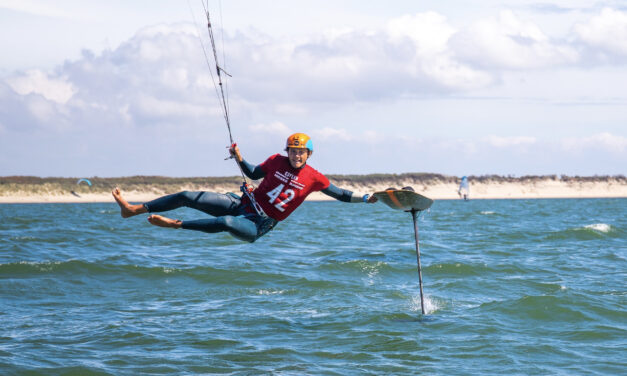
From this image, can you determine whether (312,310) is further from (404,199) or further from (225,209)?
(225,209)

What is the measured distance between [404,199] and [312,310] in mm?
3359

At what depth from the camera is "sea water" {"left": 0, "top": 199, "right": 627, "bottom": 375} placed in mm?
10227

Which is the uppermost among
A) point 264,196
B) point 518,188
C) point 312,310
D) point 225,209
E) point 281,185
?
point 518,188

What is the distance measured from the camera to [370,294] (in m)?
15.6

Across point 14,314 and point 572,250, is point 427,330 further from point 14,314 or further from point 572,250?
point 572,250

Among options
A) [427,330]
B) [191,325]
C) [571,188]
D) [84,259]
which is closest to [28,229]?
[84,259]

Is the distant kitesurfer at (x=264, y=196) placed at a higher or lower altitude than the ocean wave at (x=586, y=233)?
higher

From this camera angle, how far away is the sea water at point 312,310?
10.2m

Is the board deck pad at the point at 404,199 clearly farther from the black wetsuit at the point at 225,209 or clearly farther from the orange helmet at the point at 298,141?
the orange helmet at the point at 298,141

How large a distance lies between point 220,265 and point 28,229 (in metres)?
17.1

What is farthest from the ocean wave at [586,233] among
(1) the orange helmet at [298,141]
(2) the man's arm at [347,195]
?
(1) the orange helmet at [298,141]

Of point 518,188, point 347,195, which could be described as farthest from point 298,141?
point 518,188

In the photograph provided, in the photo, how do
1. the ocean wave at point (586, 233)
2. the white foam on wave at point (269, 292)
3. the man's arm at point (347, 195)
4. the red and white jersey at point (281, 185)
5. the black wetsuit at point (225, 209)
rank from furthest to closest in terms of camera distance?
the ocean wave at point (586, 233) → the white foam on wave at point (269, 292) → the man's arm at point (347, 195) → the red and white jersey at point (281, 185) → the black wetsuit at point (225, 209)

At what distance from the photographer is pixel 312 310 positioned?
13.9 metres
